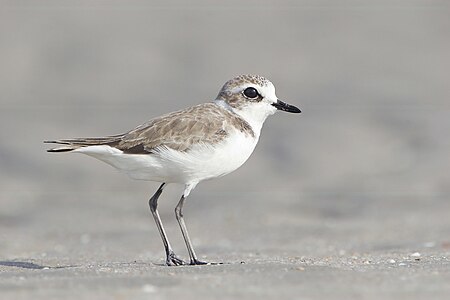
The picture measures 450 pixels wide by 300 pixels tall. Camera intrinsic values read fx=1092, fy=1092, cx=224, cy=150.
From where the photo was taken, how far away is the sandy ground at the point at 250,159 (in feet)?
21.7

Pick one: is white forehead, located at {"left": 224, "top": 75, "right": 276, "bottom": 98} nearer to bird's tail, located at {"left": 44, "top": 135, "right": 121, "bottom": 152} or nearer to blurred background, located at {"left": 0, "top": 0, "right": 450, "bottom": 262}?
bird's tail, located at {"left": 44, "top": 135, "right": 121, "bottom": 152}

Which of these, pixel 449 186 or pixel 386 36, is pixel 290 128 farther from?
pixel 386 36

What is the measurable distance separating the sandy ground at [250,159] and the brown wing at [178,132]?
0.86 m

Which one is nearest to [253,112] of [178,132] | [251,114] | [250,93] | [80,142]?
[251,114]

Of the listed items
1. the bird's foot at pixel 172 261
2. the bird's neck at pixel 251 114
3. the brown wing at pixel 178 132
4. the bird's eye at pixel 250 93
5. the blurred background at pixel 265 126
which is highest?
the bird's eye at pixel 250 93

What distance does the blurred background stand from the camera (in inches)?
430

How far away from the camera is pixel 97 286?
603 centimetres

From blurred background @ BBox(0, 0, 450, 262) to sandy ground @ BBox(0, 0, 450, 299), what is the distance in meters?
0.04

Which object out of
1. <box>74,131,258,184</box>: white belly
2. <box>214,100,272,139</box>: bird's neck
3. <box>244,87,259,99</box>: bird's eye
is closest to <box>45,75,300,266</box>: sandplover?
<box>74,131,258,184</box>: white belly

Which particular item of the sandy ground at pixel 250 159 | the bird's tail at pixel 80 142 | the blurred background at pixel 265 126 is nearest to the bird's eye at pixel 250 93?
the bird's tail at pixel 80 142

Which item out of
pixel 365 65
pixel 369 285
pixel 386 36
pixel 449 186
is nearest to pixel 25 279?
pixel 369 285

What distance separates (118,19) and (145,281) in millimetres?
20666

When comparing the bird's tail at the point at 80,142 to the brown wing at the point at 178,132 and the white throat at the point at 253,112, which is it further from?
the white throat at the point at 253,112

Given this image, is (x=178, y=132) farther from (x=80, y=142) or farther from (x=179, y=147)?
(x=80, y=142)
